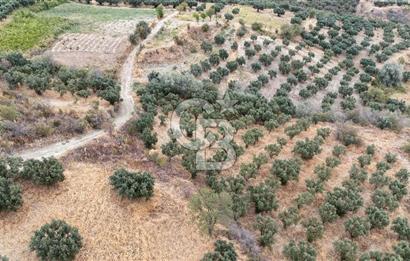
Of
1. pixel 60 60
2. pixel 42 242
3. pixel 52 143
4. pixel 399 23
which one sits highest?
pixel 42 242

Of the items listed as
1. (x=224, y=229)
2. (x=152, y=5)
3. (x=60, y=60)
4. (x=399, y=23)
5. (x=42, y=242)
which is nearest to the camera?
Answer: (x=42, y=242)

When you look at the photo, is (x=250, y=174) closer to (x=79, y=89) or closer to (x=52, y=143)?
(x=52, y=143)

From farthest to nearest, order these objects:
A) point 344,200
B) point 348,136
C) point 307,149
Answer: point 348,136
point 307,149
point 344,200

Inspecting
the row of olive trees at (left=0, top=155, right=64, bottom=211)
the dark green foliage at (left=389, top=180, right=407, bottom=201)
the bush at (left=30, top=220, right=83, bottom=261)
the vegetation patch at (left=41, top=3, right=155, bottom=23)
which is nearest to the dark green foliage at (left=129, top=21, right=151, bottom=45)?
the vegetation patch at (left=41, top=3, right=155, bottom=23)

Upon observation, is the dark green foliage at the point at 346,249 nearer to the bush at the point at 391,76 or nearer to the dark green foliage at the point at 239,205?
the dark green foliage at the point at 239,205

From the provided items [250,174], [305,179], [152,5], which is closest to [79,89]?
[250,174]

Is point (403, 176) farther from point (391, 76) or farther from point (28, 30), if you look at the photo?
point (28, 30)

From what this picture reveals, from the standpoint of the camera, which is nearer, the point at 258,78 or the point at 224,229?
the point at 224,229

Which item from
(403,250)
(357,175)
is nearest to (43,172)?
(403,250)
